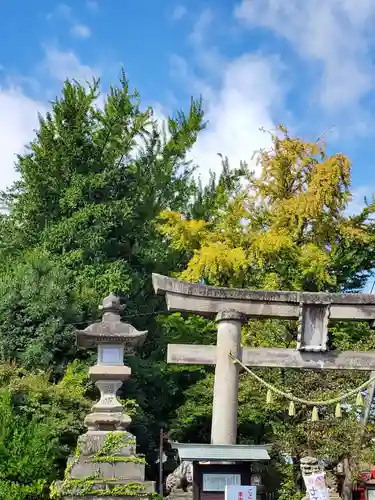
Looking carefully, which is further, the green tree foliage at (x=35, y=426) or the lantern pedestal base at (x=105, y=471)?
the green tree foliage at (x=35, y=426)

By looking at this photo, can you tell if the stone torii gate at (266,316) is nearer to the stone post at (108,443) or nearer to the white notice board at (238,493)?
the stone post at (108,443)

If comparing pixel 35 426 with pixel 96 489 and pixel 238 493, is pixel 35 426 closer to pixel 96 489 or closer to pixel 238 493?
pixel 96 489

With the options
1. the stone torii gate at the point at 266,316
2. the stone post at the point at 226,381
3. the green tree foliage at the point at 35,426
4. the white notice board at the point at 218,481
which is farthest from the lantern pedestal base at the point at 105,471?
the white notice board at the point at 218,481

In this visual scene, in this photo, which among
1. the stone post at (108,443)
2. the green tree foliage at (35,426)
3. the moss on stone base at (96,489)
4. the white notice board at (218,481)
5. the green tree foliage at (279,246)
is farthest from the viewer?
the green tree foliage at (279,246)

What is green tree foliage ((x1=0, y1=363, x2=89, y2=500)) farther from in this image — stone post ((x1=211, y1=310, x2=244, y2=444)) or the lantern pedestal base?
stone post ((x1=211, y1=310, x2=244, y2=444))

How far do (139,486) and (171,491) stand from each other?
200 inches

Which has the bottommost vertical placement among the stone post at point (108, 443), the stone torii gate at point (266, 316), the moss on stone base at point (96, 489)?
the moss on stone base at point (96, 489)

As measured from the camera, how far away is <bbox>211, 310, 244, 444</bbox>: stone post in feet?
36.6

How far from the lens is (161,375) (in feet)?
A: 69.8

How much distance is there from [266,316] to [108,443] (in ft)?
13.3

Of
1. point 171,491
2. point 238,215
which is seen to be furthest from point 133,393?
point 238,215

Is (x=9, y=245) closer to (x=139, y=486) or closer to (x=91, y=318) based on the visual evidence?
(x=91, y=318)

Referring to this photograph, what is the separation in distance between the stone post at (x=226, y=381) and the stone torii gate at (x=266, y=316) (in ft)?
0.06

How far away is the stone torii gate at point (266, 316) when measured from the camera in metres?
11.7
